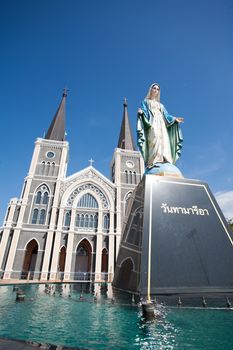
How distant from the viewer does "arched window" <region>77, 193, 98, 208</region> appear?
2786 cm

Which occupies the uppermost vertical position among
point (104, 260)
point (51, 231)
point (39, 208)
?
point (39, 208)

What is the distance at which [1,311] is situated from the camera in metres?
4.53

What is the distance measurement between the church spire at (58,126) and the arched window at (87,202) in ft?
38.6

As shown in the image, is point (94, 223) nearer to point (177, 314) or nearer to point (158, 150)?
point (158, 150)

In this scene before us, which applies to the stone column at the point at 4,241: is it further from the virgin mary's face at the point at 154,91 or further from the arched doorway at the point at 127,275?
the virgin mary's face at the point at 154,91

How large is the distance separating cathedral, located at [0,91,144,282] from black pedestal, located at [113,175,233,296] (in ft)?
63.2

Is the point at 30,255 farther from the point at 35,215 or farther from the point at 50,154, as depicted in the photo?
the point at 50,154

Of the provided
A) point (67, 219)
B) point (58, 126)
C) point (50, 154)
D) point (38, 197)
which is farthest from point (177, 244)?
point (58, 126)

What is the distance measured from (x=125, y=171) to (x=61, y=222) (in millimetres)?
13010

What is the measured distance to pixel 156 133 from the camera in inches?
319

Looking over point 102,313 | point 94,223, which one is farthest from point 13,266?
point 102,313

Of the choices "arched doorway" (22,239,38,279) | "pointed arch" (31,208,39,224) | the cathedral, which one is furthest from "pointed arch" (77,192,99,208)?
"arched doorway" (22,239,38,279)

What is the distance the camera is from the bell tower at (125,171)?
2838cm

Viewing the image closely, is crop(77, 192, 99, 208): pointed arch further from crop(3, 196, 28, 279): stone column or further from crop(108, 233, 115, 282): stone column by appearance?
crop(3, 196, 28, 279): stone column
